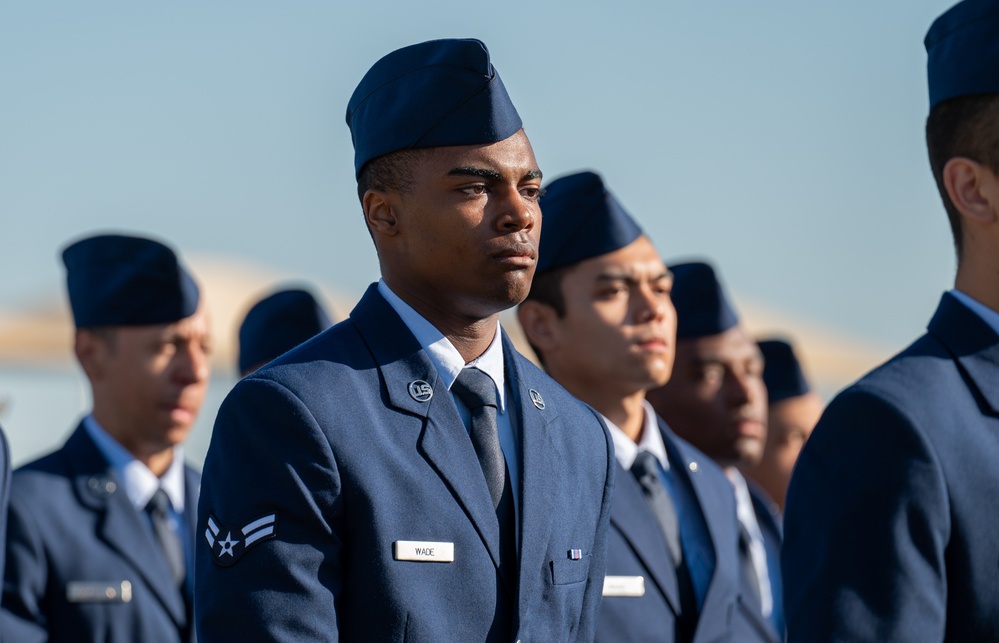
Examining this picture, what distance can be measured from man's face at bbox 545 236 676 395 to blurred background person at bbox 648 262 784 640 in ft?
4.48

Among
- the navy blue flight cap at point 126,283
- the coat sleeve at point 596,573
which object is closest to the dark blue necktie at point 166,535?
the navy blue flight cap at point 126,283

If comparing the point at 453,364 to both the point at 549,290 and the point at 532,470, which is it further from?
the point at 549,290

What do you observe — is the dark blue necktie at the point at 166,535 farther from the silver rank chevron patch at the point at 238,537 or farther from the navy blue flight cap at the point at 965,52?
the navy blue flight cap at the point at 965,52

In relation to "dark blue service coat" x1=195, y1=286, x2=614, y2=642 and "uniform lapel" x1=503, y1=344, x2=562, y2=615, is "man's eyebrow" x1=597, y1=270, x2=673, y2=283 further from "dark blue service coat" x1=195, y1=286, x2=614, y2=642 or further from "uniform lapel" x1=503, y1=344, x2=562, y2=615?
"dark blue service coat" x1=195, y1=286, x2=614, y2=642

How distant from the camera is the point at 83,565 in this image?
570cm

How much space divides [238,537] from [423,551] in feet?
1.14

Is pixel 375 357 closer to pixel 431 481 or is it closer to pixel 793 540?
pixel 431 481

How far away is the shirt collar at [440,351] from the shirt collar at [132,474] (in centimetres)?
305

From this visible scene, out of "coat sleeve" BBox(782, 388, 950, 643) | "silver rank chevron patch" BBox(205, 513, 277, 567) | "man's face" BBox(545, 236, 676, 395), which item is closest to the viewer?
"coat sleeve" BBox(782, 388, 950, 643)

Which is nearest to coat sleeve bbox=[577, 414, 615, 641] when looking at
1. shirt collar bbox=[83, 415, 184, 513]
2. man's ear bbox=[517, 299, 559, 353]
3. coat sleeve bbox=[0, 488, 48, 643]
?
man's ear bbox=[517, 299, 559, 353]

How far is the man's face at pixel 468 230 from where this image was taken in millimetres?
3205

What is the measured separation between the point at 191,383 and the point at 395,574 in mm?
3538

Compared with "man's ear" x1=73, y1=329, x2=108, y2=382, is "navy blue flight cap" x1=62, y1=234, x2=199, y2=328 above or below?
above

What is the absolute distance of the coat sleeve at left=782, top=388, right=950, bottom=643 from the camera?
9.18ft
